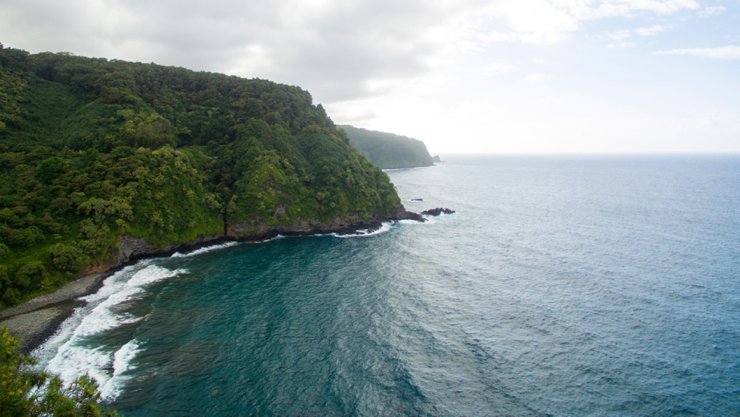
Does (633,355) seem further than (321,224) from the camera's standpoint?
No

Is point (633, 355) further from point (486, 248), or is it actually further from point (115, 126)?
point (115, 126)

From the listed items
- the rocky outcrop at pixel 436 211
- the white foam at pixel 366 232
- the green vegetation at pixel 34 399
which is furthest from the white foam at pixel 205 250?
the rocky outcrop at pixel 436 211

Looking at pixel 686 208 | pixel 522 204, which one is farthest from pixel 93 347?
pixel 686 208

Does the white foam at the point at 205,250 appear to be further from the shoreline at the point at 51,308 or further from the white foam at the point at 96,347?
the white foam at the point at 96,347

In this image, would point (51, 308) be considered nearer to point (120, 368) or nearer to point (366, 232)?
point (120, 368)

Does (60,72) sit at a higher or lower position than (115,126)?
higher

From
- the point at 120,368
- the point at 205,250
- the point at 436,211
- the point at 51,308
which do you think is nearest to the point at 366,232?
the point at 436,211

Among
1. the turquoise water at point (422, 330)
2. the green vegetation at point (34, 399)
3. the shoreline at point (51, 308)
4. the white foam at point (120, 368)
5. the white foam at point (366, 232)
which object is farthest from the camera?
the white foam at point (366, 232)
